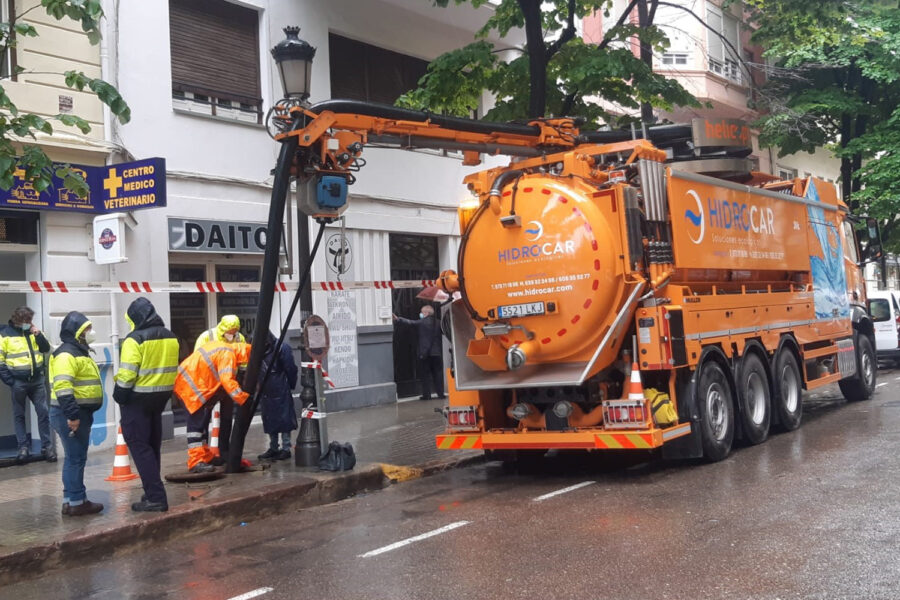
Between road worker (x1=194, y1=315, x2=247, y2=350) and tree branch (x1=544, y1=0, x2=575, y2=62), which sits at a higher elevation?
tree branch (x1=544, y1=0, x2=575, y2=62)

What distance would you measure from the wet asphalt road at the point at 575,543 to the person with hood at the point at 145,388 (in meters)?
0.59

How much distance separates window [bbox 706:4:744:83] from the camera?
25.5 m

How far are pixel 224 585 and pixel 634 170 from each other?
539 centimetres

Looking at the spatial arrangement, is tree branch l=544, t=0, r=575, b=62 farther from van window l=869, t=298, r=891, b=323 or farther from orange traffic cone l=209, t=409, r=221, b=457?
van window l=869, t=298, r=891, b=323

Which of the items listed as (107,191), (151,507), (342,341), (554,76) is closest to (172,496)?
(151,507)

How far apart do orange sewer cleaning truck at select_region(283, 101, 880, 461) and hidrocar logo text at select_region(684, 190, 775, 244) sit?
0.03m

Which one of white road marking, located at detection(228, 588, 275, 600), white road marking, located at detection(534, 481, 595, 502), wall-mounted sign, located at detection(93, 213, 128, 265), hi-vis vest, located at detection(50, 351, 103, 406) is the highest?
wall-mounted sign, located at detection(93, 213, 128, 265)

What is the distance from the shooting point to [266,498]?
8438mm

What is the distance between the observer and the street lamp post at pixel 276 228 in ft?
28.4

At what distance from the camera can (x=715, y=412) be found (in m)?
9.48

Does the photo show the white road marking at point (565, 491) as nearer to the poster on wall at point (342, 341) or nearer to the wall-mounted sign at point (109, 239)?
the wall-mounted sign at point (109, 239)

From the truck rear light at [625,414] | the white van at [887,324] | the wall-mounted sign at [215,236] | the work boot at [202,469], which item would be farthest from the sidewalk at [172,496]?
the white van at [887,324]

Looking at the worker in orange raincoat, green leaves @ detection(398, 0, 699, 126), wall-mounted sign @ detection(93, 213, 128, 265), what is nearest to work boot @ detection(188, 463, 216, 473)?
the worker in orange raincoat

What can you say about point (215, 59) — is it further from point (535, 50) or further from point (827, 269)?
point (827, 269)
